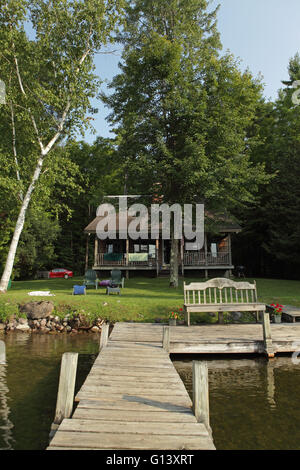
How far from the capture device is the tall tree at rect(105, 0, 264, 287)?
17.5 metres

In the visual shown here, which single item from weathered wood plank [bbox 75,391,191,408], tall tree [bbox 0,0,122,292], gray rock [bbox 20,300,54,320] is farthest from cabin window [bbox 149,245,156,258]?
weathered wood plank [bbox 75,391,191,408]

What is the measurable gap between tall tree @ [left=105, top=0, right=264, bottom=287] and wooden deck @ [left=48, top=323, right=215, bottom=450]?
11845 millimetres

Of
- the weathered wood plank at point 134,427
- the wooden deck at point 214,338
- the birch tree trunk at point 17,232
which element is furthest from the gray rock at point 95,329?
the weathered wood plank at point 134,427

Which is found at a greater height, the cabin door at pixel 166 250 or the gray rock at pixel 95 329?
the cabin door at pixel 166 250

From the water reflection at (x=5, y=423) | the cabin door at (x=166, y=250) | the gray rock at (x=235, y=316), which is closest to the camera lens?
the water reflection at (x=5, y=423)

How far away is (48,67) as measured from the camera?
1814cm

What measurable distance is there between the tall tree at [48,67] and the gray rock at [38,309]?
388cm

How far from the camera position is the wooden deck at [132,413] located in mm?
3772

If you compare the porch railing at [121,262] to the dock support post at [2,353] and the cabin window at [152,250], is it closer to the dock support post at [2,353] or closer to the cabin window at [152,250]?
the cabin window at [152,250]

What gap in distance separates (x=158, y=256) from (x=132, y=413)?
23.2 meters

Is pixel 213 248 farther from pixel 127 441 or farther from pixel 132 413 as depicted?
pixel 127 441

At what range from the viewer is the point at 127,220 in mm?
27922

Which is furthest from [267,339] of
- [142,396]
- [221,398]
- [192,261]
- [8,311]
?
[192,261]

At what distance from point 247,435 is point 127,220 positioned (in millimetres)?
23624
